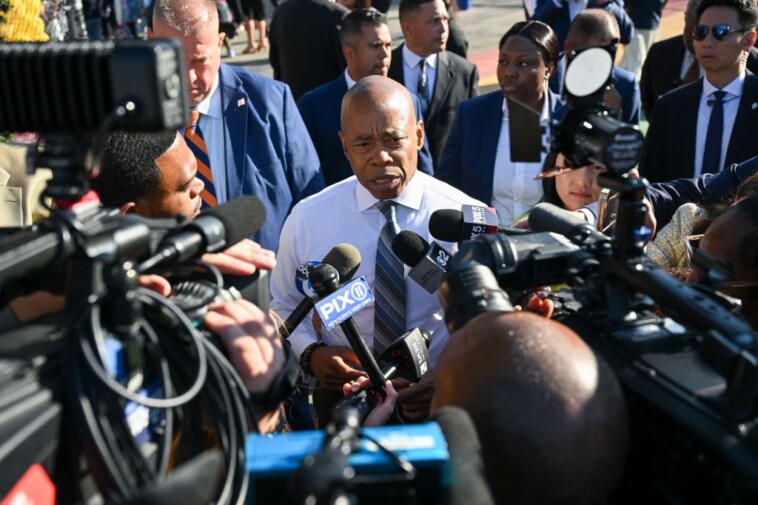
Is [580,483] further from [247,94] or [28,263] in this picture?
[247,94]

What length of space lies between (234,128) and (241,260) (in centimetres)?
216

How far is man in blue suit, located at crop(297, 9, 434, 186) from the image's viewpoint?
16.3ft

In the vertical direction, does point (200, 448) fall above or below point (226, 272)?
below

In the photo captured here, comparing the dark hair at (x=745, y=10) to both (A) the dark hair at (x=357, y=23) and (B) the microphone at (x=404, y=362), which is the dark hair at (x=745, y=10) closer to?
(A) the dark hair at (x=357, y=23)

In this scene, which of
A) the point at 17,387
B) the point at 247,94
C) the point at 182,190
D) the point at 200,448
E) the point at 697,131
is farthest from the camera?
the point at 697,131

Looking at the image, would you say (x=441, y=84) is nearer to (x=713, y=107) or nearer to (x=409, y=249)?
(x=713, y=107)

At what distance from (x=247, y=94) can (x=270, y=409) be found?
8.65 ft

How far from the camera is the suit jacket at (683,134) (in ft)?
15.7

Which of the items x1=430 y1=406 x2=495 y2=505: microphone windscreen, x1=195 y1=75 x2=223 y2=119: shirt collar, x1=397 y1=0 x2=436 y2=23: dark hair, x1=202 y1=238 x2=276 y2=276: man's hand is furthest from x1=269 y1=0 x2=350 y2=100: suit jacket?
x1=430 y1=406 x2=495 y2=505: microphone windscreen

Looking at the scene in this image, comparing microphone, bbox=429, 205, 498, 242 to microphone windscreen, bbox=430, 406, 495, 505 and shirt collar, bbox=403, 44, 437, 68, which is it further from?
shirt collar, bbox=403, 44, 437, 68

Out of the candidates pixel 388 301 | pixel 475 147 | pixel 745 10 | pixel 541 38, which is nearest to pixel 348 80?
pixel 475 147

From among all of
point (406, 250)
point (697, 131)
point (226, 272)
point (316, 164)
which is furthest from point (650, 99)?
point (226, 272)

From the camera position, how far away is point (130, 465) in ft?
4.39

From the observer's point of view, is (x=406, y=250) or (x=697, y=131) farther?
(x=697, y=131)
